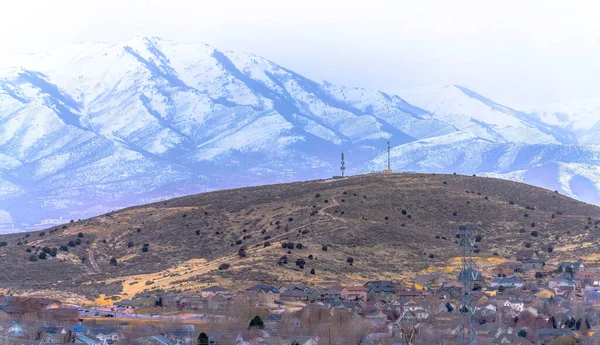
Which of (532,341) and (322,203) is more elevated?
(322,203)

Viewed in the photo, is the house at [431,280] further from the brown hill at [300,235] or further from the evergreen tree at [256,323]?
the evergreen tree at [256,323]

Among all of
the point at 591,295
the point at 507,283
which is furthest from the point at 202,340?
the point at 507,283

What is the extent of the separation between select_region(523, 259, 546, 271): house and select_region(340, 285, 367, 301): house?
2230 cm

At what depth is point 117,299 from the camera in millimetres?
110438

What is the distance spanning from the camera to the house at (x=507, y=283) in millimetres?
112812

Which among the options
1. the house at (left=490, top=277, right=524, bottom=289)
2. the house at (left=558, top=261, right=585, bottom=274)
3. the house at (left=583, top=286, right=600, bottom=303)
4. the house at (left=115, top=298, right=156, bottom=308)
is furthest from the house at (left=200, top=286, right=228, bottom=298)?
the house at (left=558, top=261, right=585, bottom=274)

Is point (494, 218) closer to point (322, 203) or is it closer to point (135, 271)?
point (322, 203)

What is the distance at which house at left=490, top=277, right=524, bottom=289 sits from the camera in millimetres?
112812

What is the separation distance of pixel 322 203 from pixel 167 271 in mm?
31494

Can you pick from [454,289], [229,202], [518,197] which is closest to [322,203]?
[229,202]

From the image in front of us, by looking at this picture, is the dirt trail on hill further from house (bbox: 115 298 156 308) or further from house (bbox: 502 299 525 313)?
house (bbox: 502 299 525 313)

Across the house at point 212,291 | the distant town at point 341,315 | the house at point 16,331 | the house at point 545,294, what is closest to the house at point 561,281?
the distant town at point 341,315

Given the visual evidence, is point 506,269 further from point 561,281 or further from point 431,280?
point 561,281

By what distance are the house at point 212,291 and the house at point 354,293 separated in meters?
9.60
